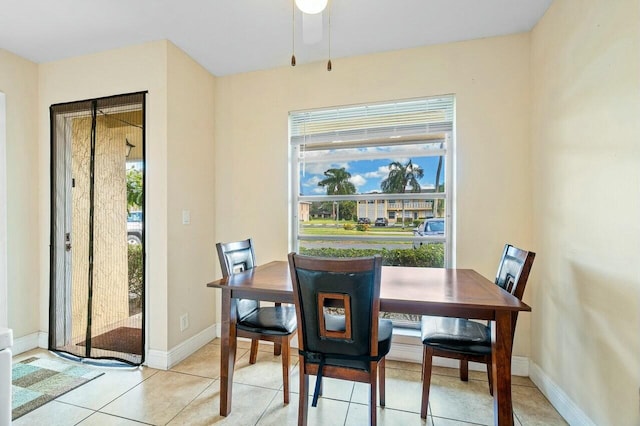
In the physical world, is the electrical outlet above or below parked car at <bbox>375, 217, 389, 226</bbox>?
below

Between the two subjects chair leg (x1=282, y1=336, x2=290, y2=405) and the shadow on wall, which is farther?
chair leg (x1=282, y1=336, x2=290, y2=405)

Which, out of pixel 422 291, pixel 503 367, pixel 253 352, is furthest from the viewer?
pixel 253 352

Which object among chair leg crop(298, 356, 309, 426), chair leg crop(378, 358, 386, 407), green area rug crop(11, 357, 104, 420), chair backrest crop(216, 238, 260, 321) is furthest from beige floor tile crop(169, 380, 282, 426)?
green area rug crop(11, 357, 104, 420)

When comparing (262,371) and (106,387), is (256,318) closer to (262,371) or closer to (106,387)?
(262,371)

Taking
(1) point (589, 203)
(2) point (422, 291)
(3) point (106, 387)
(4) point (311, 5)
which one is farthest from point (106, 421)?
(1) point (589, 203)

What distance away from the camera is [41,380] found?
2.15m

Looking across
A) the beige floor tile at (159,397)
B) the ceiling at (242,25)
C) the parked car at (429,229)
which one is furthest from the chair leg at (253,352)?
the ceiling at (242,25)

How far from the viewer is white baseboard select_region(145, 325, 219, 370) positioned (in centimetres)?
233

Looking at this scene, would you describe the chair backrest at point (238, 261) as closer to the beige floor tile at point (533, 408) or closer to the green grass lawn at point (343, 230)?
the green grass lawn at point (343, 230)

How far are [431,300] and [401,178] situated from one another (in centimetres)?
139

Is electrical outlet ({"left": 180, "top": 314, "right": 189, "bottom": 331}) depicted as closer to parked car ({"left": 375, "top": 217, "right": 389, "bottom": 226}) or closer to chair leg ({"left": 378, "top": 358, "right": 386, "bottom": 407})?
chair leg ({"left": 378, "top": 358, "right": 386, "bottom": 407})

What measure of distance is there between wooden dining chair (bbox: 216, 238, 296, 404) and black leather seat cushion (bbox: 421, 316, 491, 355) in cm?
81

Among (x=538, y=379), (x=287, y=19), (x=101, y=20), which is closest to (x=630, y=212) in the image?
(x=538, y=379)

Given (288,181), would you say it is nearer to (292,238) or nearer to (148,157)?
(292,238)
